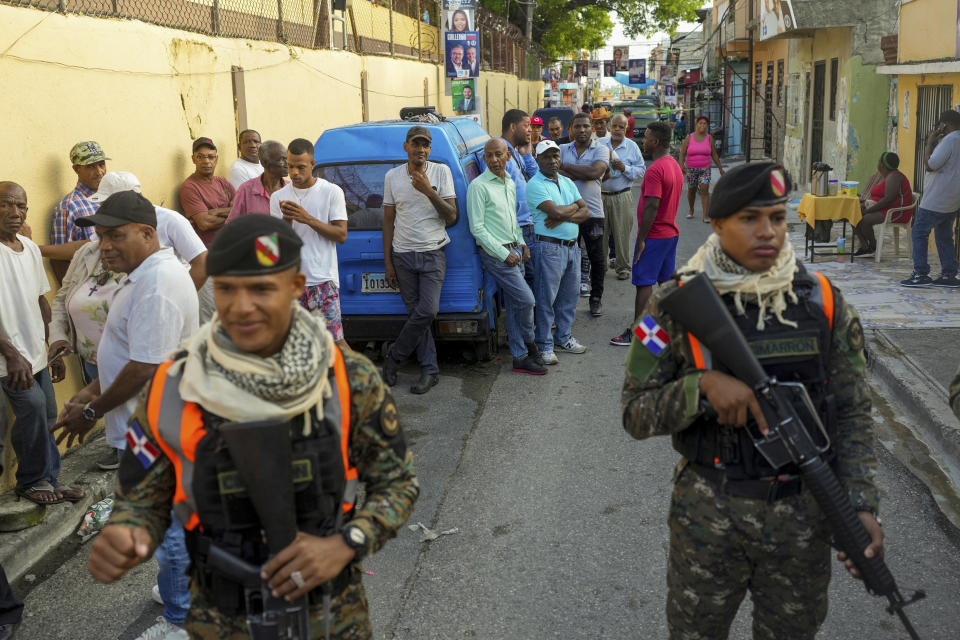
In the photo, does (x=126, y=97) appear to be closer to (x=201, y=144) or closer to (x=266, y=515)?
(x=201, y=144)

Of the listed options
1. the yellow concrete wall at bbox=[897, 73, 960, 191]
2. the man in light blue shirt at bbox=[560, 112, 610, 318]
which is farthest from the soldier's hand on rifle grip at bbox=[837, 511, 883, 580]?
Result: the yellow concrete wall at bbox=[897, 73, 960, 191]

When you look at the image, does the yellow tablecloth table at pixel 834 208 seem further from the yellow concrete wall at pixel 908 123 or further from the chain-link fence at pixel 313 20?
the chain-link fence at pixel 313 20

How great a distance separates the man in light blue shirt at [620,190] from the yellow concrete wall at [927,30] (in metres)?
3.86

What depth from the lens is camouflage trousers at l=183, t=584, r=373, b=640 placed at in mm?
2256

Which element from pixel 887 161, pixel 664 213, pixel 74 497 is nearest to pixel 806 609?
pixel 74 497

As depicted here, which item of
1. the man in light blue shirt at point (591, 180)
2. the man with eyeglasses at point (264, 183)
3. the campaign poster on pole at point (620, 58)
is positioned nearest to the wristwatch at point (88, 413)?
the man with eyeglasses at point (264, 183)

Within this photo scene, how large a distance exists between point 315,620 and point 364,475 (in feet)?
1.20

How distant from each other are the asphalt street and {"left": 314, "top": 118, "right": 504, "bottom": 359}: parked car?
43.0 inches

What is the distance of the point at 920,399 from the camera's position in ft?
20.7

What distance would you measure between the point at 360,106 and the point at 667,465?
467 inches

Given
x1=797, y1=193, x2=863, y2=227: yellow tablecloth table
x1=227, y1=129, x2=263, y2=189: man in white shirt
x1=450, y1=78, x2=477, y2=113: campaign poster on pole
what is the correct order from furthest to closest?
x1=450, y1=78, x2=477, y2=113: campaign poster on pole
x1=797, y1=193, x2=863, y2=227: yellow tablecloth table
x1=227, y1=129, x2=263, y2=189: man in white shirt

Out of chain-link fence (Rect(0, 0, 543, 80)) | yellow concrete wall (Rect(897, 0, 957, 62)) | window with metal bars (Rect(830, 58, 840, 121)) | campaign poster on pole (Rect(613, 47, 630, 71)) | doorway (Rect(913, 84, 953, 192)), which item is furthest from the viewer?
campaign poster on pole (Rect(613, 47, 630, 71))

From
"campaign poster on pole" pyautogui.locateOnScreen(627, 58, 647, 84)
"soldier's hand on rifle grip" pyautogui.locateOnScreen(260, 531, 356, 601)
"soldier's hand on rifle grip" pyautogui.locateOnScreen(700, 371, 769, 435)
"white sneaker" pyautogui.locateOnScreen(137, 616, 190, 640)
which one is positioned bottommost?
"white sneaker" pyautogui.locateOnScreen(137, 616, 190, 640)

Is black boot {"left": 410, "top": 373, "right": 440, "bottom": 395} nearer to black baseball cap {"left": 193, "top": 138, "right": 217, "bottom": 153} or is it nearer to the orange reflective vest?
black baseball cap {"left": 193, "top": 138, "right": 217, "bottom": 153}
